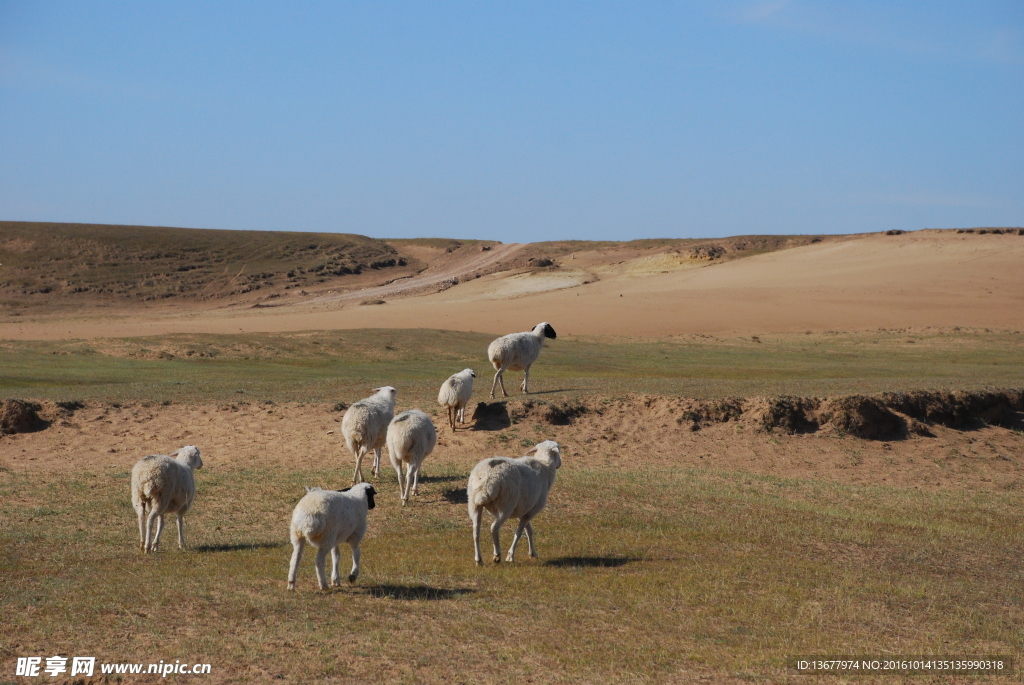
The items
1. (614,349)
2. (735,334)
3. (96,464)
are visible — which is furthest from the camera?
(735,334)

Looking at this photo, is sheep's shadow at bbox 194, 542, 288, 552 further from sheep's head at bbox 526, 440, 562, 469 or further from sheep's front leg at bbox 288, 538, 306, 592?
sheep's head at bbox 526, 440, 562, 469

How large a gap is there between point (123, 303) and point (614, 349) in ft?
180

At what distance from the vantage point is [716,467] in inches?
819

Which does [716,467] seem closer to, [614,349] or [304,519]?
[304,519]

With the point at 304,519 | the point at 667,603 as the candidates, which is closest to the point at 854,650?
the point at 667,603

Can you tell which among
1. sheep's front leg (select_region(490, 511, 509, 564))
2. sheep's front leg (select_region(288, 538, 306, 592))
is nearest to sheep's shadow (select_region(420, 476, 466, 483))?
sheep's front leg (select_region(490, 511, 509, 564))

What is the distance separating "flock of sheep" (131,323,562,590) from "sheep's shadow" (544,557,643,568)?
15.9 inches

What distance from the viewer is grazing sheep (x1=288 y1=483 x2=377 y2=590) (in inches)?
377

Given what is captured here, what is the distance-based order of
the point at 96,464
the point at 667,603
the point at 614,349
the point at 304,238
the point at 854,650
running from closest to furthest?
the point at 854,650
the point at 667,603
the point at 96,464
the point at 614,349
the point at 304,238

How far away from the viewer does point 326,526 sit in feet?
31.6

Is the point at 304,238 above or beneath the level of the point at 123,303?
above

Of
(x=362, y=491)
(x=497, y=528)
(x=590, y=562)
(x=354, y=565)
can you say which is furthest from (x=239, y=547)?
(x=590, y=562)

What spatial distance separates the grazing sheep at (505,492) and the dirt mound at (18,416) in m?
14.6

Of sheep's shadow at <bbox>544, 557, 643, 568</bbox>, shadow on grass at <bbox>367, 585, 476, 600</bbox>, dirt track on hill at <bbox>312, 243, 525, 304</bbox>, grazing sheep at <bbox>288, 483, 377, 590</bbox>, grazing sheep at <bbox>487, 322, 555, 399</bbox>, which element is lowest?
sheep's shadow at <bbox>544, 557, 643, 568</bbox>
